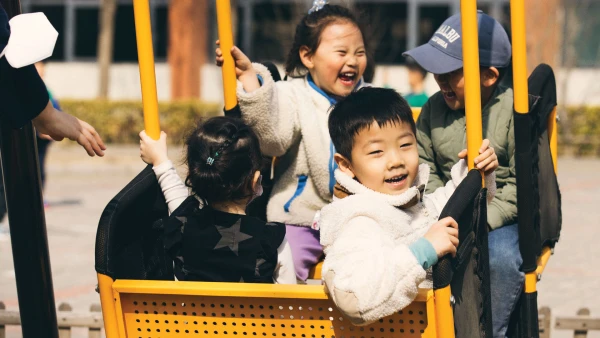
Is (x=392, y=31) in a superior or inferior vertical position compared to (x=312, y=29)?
superior

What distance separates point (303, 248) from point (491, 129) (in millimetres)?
744

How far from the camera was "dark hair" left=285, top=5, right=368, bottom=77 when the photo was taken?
3.58 m

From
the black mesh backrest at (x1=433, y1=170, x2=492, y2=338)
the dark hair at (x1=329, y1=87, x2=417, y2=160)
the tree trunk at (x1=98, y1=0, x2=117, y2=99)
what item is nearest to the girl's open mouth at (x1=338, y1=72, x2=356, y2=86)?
the dark hair at (x1=329, y1=87, x2=417, y2=160)

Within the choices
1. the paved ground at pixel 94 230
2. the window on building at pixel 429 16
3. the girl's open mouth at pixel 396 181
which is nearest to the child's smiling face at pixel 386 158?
the girl's open mouth at pixel 396 181

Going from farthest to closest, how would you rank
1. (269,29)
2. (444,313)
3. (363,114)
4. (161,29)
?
(161,29) → (269,29) → (363,114) → (444,313)

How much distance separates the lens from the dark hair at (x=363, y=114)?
265 cm

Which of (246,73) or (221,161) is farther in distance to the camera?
(246,73)

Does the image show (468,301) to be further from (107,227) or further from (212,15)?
(212,15)

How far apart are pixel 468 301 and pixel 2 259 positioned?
19.3ft

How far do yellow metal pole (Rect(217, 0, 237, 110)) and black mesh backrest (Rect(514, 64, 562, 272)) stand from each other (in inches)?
36.7

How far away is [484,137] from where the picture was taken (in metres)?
3.28

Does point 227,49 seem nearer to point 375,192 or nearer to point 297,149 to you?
point 297,149

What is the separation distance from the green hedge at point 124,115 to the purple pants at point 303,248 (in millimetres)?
13239

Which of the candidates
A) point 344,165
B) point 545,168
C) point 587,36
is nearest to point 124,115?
point 587,36
